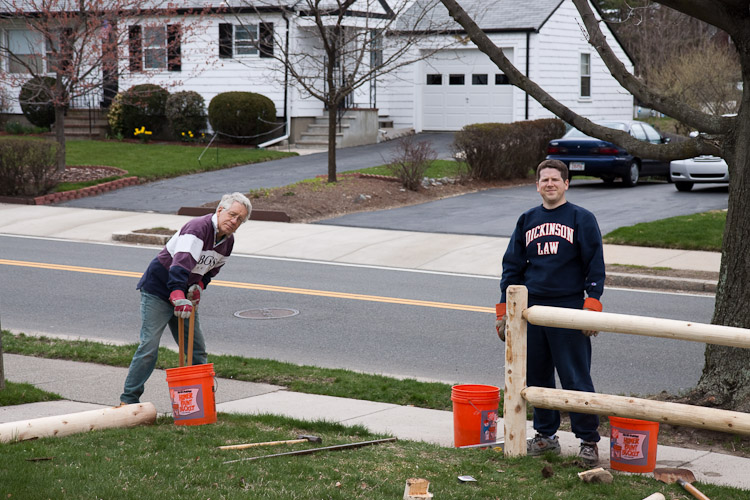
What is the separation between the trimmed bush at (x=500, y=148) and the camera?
75.2 feet

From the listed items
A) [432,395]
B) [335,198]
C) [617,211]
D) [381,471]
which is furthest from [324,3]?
[381,471]

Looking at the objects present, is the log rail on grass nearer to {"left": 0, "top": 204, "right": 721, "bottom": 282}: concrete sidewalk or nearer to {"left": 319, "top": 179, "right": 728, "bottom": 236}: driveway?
{"left": 0, "top": 204, "right": 721, "bottom": 282}: concrete sidewalk

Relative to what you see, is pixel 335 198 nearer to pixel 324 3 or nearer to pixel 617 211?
pixel 617 211

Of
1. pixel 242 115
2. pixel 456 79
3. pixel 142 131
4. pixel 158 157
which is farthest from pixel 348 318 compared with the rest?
pixel 456 79

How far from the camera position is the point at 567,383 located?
563 cm

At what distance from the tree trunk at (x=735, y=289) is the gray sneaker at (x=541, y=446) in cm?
132

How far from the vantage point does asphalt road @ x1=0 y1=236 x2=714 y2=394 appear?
8477 mm

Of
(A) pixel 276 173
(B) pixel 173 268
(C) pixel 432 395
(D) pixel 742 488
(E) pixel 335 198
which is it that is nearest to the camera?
(D) pixel 742 488

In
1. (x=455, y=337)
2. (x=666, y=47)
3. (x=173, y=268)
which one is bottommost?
(x=455, y=337)

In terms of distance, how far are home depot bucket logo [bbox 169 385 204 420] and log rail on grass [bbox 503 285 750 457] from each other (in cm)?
204

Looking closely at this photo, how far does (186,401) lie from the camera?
609 centimetres

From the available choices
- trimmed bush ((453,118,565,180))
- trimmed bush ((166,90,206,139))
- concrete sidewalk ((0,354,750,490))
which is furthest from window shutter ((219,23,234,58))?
concrete sidewalk ((0,354,750,490))

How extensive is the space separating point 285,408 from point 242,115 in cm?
2294

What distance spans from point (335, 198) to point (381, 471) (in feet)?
49.4
